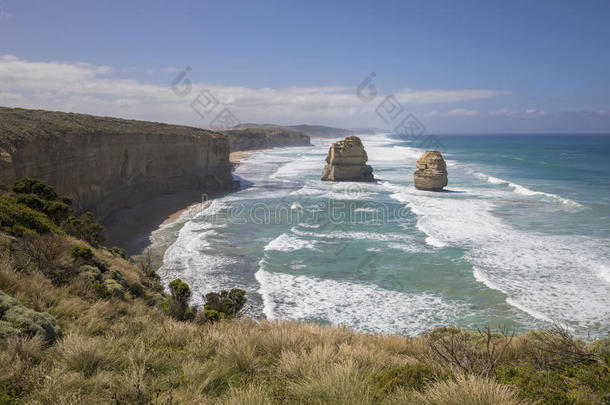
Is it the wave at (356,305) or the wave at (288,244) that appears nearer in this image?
the wave at (356,305)

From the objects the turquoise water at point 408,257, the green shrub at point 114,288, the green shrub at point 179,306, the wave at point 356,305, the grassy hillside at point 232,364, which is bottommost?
the wave at point 356,305

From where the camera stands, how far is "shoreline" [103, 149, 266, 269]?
69.1 feet

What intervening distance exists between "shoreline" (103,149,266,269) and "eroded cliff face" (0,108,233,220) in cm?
103

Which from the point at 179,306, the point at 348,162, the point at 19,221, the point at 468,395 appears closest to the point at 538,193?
the point at 348,162

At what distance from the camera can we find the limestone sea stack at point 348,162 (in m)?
44.5

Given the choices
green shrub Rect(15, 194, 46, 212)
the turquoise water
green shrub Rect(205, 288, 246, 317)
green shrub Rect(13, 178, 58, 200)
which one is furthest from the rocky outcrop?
green shrub Rect(205, 288, 246, 317)

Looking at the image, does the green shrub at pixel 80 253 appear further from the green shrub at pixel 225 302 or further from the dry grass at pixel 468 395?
the dry grass at pixel 468 395

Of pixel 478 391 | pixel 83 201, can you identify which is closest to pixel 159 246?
pixel 83 201

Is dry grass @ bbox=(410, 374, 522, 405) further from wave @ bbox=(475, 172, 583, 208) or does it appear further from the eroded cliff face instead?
wave @ bbox=(475, 172, 583, 208)

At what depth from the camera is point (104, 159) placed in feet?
93.1

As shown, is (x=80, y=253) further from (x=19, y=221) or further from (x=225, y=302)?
(x=225, y=302)

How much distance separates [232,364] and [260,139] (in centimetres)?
11491

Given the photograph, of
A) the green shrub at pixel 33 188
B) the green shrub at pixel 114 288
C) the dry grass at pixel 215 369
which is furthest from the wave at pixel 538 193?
the green shrub at pixel 33 188

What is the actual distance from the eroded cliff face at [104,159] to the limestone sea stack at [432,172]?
2121 cm
